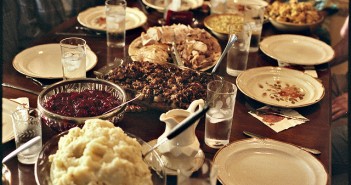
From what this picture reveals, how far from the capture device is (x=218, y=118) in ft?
4.78

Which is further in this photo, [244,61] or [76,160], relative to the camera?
[244,61]

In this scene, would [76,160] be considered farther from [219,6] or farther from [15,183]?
[219,6]

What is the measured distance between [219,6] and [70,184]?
1865 mm

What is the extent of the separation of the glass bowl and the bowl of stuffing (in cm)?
152

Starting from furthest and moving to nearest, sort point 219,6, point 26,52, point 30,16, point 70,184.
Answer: point 30,16, point 219,6, point 26,52, point 70,184

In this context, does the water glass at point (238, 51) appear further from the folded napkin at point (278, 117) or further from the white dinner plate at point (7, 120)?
the white dinner plate at point (7, 120)

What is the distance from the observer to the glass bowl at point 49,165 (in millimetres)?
1116

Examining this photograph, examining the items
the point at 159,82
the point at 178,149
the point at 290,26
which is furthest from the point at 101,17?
the point at 178,149

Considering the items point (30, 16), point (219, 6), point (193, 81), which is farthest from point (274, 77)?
point (30, 16)

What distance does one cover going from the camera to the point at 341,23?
353cm

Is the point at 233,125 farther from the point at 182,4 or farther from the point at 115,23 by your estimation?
the point at 182,4

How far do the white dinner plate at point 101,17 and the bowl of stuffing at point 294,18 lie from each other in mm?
741

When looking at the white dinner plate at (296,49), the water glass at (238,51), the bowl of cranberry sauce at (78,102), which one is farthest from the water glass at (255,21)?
the bowl of cranberry sauce at (78,102)

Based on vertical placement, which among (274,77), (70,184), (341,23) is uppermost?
(70,184)
